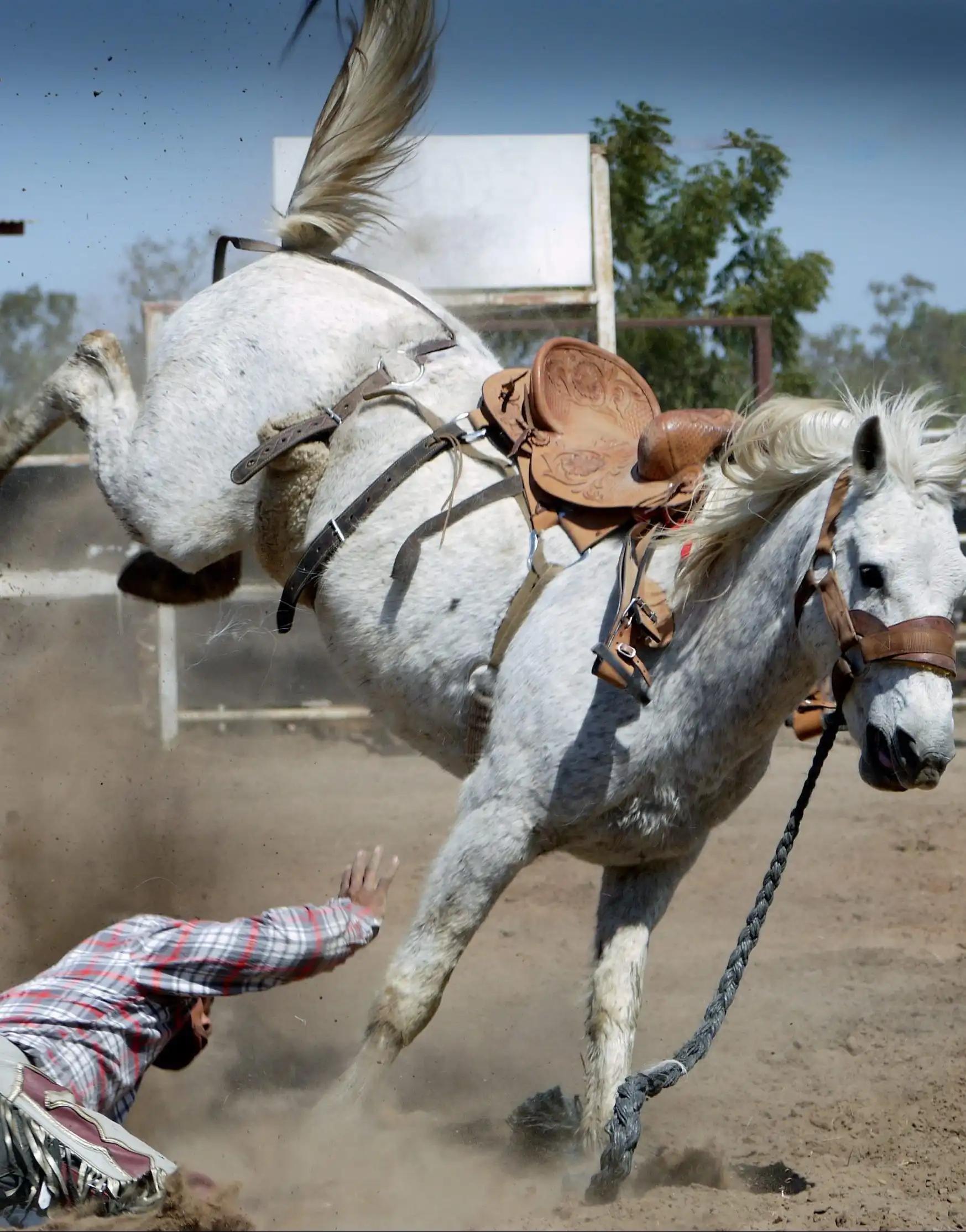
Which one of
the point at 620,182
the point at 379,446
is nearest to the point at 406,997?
the point at 379,446

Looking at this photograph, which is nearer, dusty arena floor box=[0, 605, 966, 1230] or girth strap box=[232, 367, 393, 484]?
dusty arena floor box=[0, 605, 966, 1230]

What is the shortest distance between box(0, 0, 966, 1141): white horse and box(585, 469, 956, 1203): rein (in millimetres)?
32

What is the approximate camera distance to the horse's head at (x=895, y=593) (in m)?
2.41

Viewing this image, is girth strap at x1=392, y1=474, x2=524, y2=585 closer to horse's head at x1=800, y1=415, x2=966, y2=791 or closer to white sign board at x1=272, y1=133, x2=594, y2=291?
horse's head at x1=800, y1=415, x2=966, y2=791

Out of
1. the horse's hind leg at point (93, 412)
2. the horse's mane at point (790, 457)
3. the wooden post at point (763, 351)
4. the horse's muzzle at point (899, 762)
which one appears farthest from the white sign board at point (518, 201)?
the horse's muzzle at point (899, 762)

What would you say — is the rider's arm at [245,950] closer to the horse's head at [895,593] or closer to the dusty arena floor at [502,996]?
the dusty arena floor at [502,996]

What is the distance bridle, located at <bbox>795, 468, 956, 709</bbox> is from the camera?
2418 millimetres

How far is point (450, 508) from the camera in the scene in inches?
134

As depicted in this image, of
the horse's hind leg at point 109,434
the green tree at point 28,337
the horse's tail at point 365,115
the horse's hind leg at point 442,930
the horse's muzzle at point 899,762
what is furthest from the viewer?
the green tree at point 28,337

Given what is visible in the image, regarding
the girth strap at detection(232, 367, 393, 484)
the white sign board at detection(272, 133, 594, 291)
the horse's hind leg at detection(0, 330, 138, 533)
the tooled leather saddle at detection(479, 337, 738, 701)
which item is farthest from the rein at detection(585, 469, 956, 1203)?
the white sign board at detection(272, 133, 594, 291)

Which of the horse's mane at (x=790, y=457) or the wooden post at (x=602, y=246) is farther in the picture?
the wooden post at (x=602, y=246)

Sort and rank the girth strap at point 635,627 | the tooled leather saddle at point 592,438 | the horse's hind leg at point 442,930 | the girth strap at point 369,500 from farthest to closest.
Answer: the girth strap at point 369,500 → the tooled leather saddle at point 592,438 → the horse's hind leg at point 442,930 → the girth strap at point 635,627

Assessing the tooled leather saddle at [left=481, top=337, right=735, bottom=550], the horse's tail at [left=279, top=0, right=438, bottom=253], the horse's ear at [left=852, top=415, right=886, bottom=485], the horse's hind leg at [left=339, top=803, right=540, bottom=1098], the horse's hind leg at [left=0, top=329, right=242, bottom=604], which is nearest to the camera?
the horse's ear at [left=852, top=415, right=886, bottom=485]

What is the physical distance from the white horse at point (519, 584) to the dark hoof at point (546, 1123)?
28 centimetres
